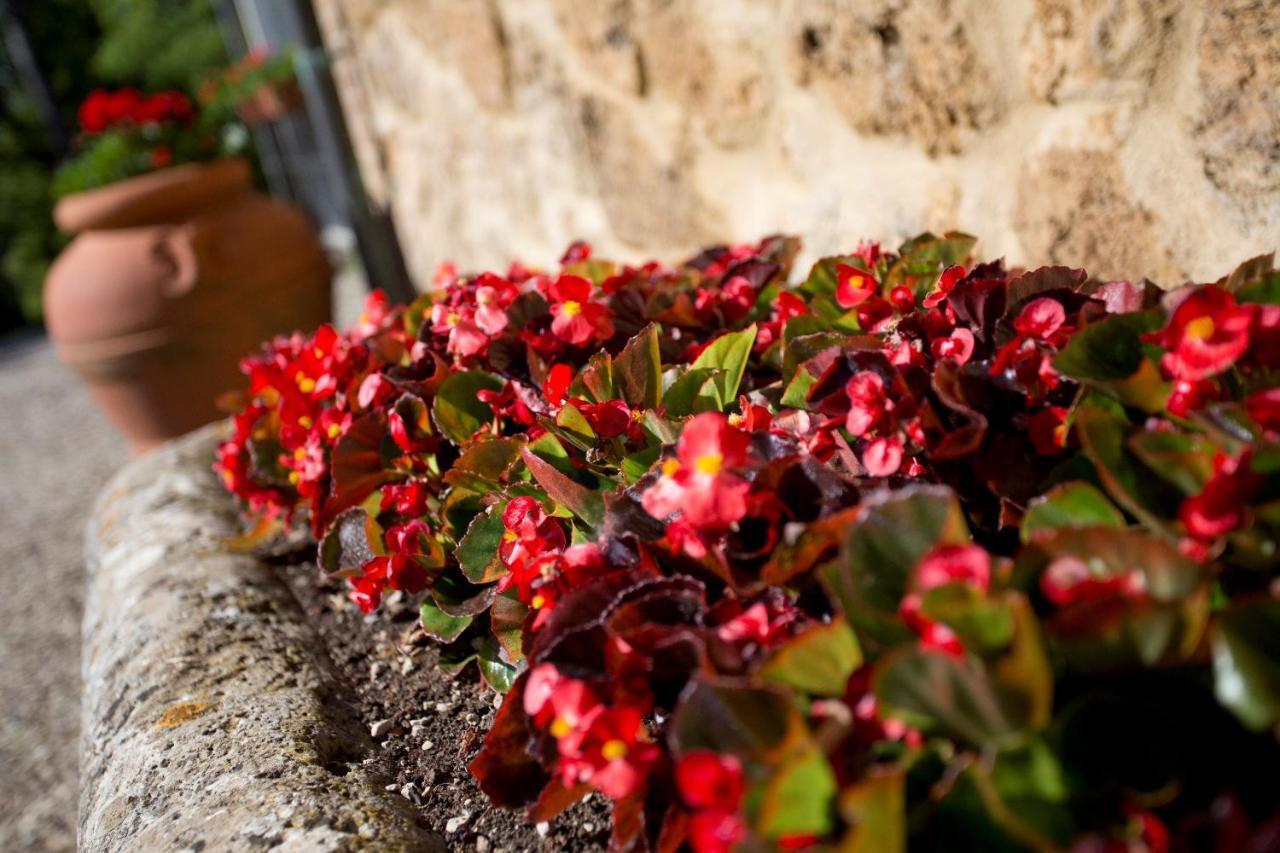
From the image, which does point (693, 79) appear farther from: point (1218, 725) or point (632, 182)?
point (1218, 725)

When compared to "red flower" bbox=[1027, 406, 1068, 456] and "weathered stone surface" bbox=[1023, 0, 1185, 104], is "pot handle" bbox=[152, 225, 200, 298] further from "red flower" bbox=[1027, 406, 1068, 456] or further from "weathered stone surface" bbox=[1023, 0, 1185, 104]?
"red flower" bbox=[1027, 406, 1068, 456]

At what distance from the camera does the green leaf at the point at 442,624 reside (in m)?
0.94

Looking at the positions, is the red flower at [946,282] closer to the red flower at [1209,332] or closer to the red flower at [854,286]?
the red flower at [854,286]

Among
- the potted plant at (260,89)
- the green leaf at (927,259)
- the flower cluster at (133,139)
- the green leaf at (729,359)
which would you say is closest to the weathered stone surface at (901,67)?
the green leaf at (927,259)

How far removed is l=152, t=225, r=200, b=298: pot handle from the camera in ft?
9.61

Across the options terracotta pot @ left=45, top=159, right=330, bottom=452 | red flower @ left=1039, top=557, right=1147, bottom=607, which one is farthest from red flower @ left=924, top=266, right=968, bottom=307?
terracotta pot @ left=45, top=159, right=330, bottom=452

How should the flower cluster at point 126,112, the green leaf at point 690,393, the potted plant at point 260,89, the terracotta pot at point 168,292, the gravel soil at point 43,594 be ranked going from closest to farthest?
1. the green leaf at point 690,393
2. the gravel soil at point 43,594
3. the terracotta pot at point 168,292
4. the flower cluster at point 126,112
5. the potted plant at point 260,89

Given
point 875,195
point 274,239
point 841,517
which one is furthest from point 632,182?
point 274,239

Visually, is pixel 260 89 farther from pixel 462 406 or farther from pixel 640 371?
pixel 640 371

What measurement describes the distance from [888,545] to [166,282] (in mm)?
2855

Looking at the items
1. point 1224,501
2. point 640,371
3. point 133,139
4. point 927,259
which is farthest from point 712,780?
point 133,139

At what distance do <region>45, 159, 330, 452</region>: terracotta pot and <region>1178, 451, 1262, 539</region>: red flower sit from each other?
2904 millimetres

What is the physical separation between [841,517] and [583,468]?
319 mm

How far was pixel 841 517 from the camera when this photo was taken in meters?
0.61
